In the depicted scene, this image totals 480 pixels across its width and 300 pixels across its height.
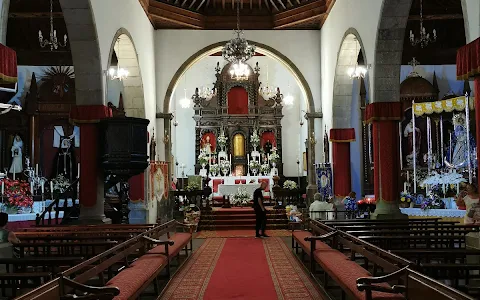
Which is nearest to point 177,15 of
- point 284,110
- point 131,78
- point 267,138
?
point 131,78

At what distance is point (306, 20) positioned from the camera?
17.3 m

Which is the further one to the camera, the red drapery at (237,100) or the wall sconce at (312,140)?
the red drapery at (237,100)

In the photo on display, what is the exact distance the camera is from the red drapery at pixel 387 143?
35.8ft

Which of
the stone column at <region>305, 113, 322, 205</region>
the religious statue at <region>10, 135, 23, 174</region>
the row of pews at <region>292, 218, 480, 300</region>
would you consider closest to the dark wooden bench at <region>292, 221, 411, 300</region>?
the row of pews at <region>292, 218, 480, 300</region>

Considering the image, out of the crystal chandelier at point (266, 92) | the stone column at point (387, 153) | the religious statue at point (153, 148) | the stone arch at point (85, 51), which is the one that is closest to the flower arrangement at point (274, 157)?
the crystal chandelier at point (266, 92)

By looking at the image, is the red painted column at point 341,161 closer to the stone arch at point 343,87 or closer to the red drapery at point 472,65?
the stone arch at point 343,87

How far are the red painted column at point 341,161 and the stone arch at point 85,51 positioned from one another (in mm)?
7612

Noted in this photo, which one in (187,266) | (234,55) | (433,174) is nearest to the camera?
(187,266)

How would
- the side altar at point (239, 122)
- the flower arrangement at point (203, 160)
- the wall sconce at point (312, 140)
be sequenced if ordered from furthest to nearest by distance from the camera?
the side altar at point (239, 122) → the flower arrangement at point (203, 160) → the wall sconce at point (312, 140)

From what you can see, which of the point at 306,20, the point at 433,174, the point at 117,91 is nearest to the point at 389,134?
the point at 433,174

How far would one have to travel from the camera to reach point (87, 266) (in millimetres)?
5270

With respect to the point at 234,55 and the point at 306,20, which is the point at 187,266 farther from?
the point at 306,20

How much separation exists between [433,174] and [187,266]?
21.5 feet

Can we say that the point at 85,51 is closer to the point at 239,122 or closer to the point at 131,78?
the point at 131,78
